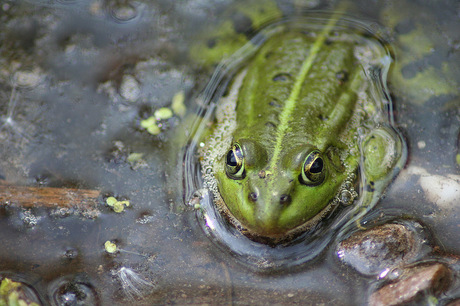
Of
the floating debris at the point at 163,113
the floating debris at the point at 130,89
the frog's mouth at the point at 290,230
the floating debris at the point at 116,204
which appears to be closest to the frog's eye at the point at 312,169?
the frog's mouth at the point at 290,230

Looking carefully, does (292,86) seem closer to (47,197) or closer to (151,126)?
(151,126)

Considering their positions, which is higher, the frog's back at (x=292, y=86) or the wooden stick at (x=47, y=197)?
the frog's back at (x=292, y=86)

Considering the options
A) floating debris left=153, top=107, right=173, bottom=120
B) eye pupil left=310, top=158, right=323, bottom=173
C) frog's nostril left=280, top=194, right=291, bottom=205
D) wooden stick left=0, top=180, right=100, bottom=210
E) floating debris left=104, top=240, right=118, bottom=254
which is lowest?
floating debris left=104, top=240, right=118, bottom=254

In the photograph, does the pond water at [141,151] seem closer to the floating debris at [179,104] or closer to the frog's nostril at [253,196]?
the floating debris at [179,104]

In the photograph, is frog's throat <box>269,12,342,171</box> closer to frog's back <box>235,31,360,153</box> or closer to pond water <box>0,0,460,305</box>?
frog's back <box>235,31,360,153</box>

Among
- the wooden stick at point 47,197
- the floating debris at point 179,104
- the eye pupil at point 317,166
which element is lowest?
the wooden stick at point 47,197

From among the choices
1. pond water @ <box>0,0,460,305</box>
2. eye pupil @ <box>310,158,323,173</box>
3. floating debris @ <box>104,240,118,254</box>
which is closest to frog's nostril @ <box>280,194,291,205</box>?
eye pupil @ <box>310,158,323,173</box>
